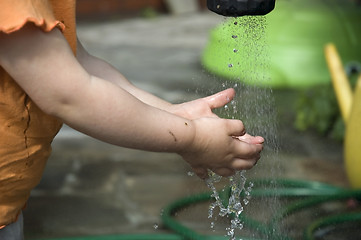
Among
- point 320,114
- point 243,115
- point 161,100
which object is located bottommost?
point 320,114

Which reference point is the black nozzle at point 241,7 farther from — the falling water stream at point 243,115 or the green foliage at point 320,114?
the green foliage at point 320,114

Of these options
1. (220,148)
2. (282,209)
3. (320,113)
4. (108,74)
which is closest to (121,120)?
(220,148)

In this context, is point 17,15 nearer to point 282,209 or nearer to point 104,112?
point 104,112

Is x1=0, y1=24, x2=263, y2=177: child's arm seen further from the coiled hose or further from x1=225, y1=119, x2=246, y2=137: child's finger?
the coiled hose

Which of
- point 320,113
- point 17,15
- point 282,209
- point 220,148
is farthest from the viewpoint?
point 320,113

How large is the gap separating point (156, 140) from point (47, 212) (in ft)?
3.87

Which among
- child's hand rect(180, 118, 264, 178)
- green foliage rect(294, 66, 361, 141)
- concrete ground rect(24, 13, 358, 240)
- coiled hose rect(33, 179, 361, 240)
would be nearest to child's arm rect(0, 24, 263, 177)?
child's hand rect(180, 118, 264, 178)

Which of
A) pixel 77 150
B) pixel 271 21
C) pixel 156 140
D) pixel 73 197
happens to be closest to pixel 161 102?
pixel 156 140

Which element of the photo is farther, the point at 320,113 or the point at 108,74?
the point at 320,113

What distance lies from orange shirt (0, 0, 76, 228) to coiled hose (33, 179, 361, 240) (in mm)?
824

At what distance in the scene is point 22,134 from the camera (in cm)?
97

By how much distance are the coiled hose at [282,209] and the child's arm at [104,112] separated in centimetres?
84

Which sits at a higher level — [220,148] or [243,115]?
[220,148]

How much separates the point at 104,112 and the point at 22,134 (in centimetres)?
14
